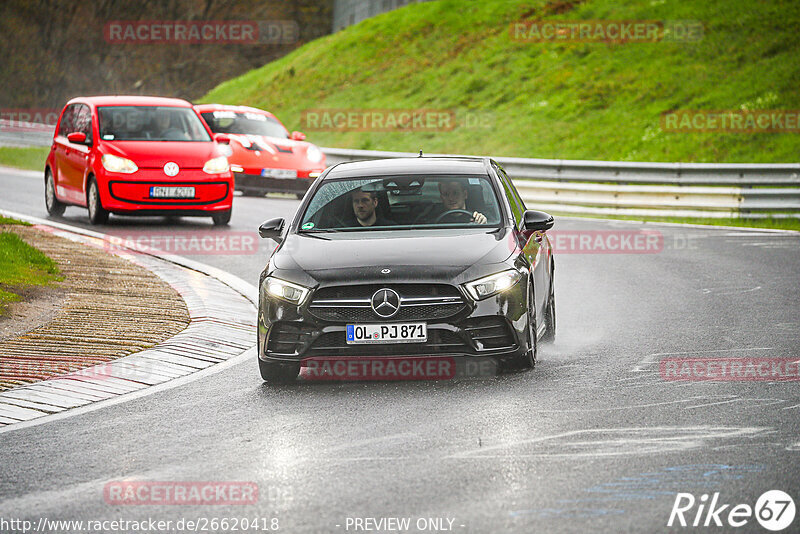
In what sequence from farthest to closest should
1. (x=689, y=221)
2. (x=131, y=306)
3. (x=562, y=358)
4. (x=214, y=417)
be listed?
(x=689, y=221) → (x=131, y=306) → (x=562, y=358) → (x=214, y=417)

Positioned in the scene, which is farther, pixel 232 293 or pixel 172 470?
pixel 232 293

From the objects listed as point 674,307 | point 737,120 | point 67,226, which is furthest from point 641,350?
point 737,120

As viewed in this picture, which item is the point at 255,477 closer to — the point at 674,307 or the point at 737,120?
the point at 674,307

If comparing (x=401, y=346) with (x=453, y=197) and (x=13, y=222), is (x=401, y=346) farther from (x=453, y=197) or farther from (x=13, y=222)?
(x=13, y=222)

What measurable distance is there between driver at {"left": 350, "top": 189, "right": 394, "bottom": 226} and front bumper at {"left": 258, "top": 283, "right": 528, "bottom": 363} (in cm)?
124

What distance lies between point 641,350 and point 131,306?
456 centimetres

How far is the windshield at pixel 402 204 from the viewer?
353 inches

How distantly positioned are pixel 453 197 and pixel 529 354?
148 centimetres

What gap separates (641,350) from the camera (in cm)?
926

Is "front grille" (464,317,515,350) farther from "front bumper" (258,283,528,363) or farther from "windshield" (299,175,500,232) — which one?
"windshield" (299,175,500,232)

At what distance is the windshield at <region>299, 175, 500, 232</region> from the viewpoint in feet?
29.4

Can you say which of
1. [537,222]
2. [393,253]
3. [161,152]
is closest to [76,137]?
[161,152]

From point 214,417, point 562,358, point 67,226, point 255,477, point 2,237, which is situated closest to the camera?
point 255,477

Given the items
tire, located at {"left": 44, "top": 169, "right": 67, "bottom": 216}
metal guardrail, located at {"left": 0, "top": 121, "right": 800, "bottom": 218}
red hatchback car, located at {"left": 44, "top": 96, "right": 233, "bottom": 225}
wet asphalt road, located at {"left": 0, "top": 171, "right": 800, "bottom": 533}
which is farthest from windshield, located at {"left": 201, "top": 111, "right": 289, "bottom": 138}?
wet asphalt road, located at {"left": 0, "top": 171, "right": 800, "bottom": 533}
